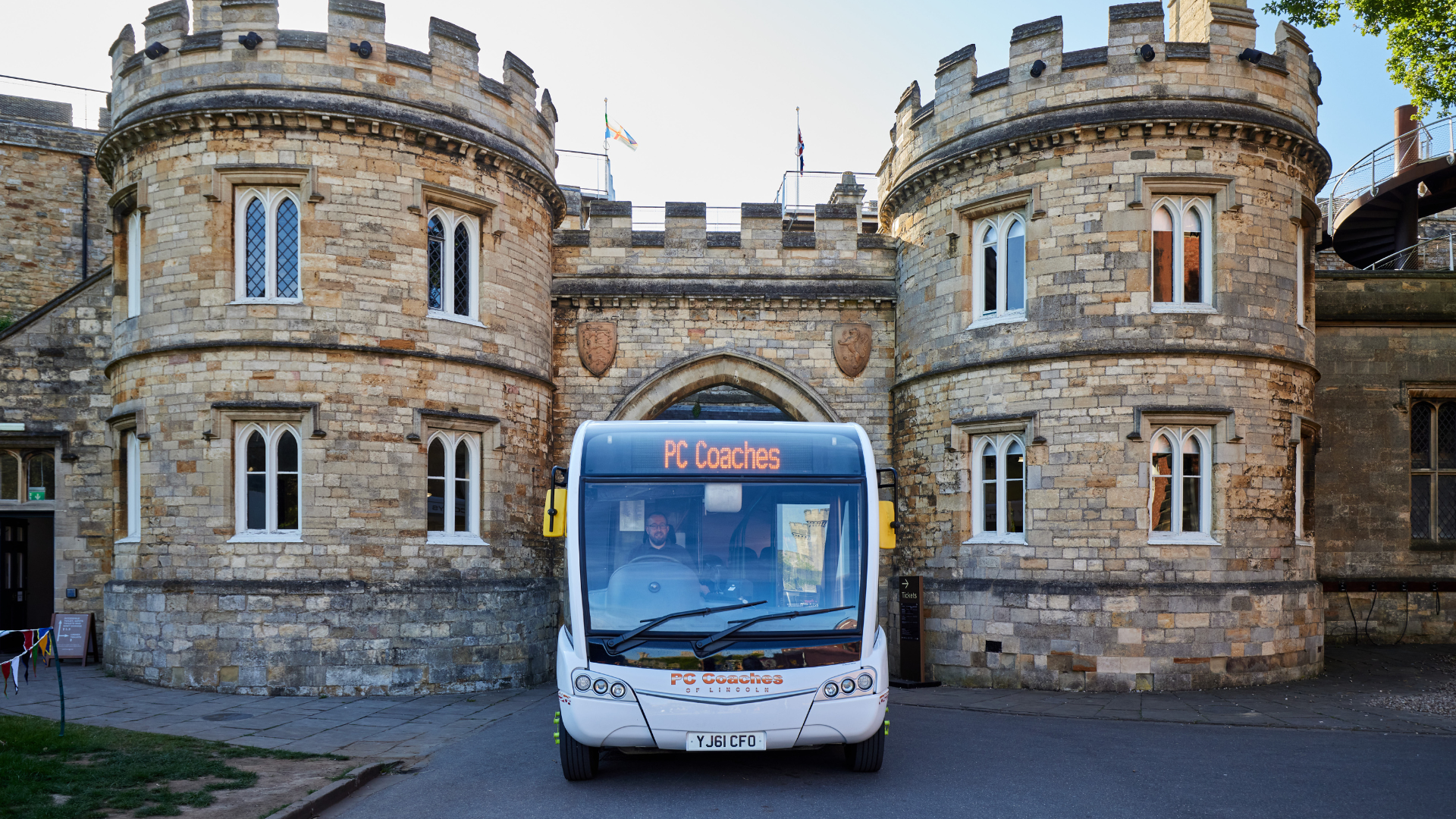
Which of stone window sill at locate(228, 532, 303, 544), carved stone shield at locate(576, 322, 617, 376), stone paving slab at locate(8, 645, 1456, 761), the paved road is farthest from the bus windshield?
carved stone shield at locate(576, 322, 617, 376)

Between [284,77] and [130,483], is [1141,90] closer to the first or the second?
[284,77]

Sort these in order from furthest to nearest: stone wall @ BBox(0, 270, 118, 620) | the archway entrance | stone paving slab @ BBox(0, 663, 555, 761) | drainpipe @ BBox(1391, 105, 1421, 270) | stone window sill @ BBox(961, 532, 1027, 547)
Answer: the archway entrance → drainpipe @ BBox(1391, 105, 1421, 270) → stone wall @ BBox(0, 270, 118, 620) → stone window sill @ BBox(961, 532, 1027, 547) → stone paving slab @ BBox(0, 663, 555, 761)

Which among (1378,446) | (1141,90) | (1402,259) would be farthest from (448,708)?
(1402,259)

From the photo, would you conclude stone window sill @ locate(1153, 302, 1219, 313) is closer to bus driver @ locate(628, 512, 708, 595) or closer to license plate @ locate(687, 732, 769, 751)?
bus driver @ locate(628, 512, 708, 595)

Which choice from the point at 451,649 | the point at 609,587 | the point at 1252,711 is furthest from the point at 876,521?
the point at 451,649

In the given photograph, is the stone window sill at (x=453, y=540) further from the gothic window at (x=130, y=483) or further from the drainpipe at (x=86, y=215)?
the drainpipe at (x=86, y=215)

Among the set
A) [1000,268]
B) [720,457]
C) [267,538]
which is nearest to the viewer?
[720,457]

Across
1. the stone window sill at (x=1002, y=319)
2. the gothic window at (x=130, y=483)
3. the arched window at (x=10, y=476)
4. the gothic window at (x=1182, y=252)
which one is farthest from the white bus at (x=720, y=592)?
the arched window at (x=10, y=476)

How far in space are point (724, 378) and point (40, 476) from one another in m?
9.85

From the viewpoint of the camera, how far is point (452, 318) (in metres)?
13.0

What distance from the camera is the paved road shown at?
6.61 meters

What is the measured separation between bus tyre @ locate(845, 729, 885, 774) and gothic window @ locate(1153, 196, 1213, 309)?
7.45 meters

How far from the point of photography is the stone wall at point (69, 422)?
1441cm

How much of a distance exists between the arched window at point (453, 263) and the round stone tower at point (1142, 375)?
6.60m
